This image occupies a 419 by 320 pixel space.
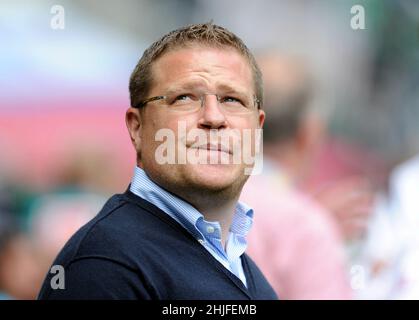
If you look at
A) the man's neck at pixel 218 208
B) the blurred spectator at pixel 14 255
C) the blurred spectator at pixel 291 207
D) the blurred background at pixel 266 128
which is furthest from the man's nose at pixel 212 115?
the blurred spectator at pixel 14 255

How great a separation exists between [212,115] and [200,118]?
27 millimetres

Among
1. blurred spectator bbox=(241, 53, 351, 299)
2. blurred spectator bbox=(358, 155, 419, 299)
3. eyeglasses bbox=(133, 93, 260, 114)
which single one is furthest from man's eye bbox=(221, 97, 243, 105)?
blurred spectator bbox=(358, 155, 419, 299)

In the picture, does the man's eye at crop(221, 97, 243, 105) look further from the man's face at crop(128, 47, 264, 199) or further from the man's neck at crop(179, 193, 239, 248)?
the man's neck at crop(179, 193, 239, 248)

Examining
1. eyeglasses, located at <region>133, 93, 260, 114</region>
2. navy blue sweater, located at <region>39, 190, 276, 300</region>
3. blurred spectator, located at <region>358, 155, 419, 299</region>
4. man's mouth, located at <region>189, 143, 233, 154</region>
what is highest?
eyeglasses, located at <region>133, 93, 260, 114</region>

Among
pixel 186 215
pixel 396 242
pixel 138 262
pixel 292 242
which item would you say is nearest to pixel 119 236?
pixel 138 262

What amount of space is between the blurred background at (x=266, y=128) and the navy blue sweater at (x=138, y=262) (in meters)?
1.48

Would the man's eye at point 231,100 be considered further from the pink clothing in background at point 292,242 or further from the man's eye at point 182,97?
the pink clothing in background at point 292,242

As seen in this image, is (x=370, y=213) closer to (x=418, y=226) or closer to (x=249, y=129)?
(x=418, y=226)

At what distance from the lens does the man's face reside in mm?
1346

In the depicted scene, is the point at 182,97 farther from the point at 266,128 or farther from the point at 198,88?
the point at 266,128

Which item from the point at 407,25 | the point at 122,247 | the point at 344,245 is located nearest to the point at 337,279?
the point at 344,245

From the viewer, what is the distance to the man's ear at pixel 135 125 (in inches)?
59.1

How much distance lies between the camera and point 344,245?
3000mm
